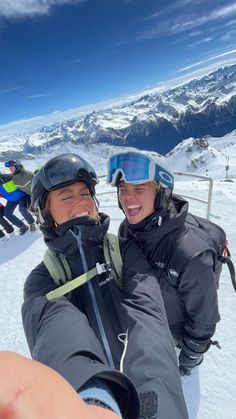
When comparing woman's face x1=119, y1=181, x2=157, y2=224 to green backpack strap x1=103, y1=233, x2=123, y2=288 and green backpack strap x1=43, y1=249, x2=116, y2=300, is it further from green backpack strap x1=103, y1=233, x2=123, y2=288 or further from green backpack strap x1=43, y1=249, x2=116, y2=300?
green backpack strap x1=43, y1=249, x2=116, y2=300

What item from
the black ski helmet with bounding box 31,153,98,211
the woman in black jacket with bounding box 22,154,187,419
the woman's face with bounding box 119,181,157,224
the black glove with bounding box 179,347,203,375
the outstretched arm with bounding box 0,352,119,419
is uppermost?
the black ski helmet with bounding box 31,153,98,211

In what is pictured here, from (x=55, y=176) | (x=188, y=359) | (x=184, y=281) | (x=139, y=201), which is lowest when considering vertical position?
(x=188, y=359)

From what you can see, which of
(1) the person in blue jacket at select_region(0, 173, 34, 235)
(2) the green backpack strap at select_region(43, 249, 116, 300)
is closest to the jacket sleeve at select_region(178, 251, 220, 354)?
(2) the green backpack strap at select_region(43, 249, 116, 300)

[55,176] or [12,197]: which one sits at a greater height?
[55,176]

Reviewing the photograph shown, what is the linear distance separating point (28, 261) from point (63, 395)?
6.95m

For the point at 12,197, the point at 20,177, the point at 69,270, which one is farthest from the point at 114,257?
the point at 12,197

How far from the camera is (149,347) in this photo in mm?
1724

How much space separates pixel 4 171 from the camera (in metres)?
9.23

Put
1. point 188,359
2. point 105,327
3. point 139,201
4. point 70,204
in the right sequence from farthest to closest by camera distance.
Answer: point 139,201 < point 188,359 < point 70,204 < point 105,327

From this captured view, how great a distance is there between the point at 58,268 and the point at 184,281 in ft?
3.75

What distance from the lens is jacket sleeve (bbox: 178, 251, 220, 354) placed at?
8.34 feet

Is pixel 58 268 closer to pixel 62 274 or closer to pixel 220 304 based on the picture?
pixel 62 274

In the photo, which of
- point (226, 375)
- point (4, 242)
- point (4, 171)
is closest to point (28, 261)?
point (4, 242)

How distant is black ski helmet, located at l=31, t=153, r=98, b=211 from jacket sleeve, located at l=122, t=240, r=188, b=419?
1.16m
